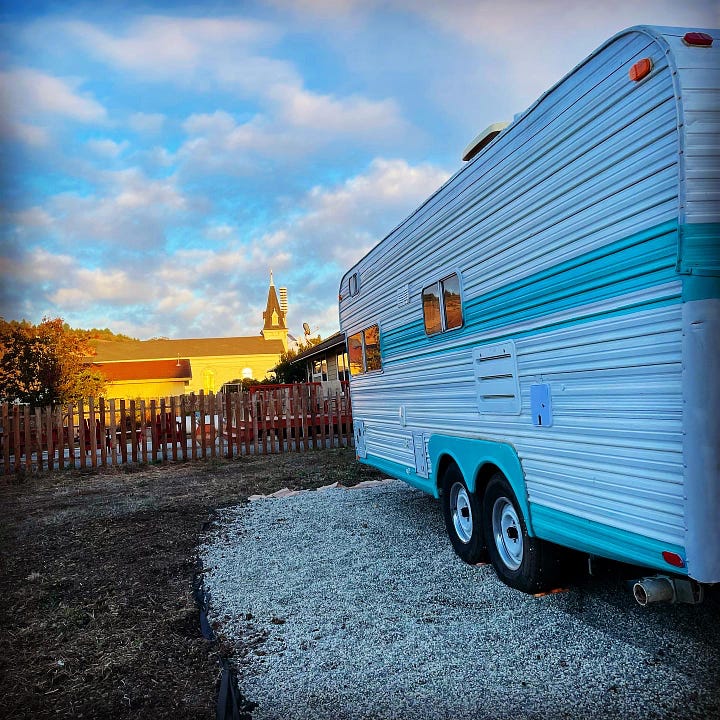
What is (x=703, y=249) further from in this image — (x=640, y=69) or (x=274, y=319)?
(x=274, y=319)

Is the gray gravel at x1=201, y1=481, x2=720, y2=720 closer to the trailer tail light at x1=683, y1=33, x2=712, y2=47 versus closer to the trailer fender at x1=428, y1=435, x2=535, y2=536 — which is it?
the trailer fender at x1=428, y1=435, x2=535, y2=536

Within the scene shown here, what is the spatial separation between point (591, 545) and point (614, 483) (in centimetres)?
43

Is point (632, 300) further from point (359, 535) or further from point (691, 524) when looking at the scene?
point (359, 535)

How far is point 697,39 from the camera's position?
8.70 ft

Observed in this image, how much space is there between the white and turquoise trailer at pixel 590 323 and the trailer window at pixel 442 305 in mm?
21

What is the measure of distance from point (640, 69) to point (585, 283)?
3.44ft

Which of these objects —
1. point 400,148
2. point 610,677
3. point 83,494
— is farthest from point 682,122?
point 83,494

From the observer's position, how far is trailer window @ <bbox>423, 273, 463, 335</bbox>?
4852 mm

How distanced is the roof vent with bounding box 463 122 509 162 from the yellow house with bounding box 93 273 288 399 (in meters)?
42.6

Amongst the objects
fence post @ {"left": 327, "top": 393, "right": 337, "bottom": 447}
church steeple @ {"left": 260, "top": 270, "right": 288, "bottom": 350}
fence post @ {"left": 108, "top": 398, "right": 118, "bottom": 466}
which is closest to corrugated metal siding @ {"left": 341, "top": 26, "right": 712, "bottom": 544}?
fence post @ {"left": 327, "top": 393, "right": 337, "bottom": 447}

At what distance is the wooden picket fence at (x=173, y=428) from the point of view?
42.4 ft

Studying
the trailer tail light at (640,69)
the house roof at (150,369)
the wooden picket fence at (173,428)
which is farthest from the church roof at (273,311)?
the trailer tail light at (640,69)

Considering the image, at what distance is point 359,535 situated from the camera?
6.18m

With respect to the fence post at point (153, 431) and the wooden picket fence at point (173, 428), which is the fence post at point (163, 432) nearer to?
the wooden picket fence at point (173, 428)
